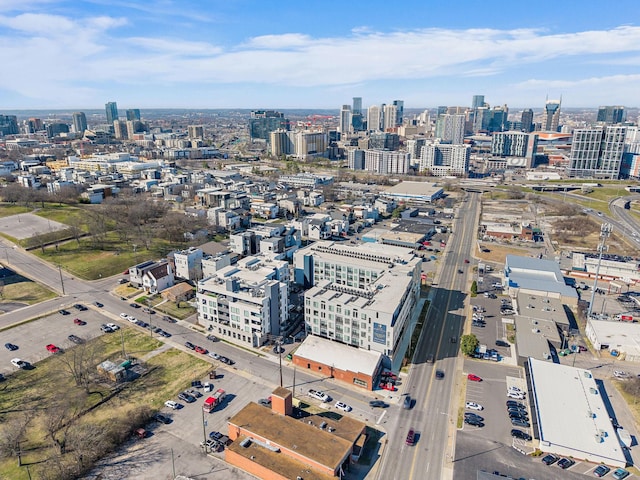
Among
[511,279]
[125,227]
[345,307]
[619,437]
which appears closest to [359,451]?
[345,307]

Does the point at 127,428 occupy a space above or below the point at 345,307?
below

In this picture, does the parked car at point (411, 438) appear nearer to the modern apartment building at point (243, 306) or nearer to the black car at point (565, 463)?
the black car at point (565, 463)

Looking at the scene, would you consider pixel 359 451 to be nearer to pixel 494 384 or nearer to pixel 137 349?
pixel 494 384

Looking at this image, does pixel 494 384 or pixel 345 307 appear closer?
pixel 494 384

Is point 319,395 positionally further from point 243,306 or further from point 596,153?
point 596,153

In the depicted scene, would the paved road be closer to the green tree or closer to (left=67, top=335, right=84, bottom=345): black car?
the green tree

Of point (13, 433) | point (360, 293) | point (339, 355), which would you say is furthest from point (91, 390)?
point (360, 293)
